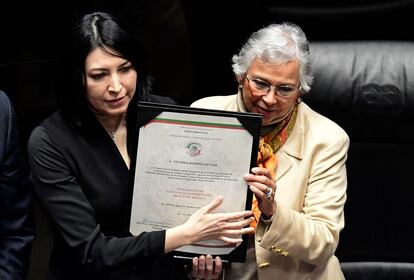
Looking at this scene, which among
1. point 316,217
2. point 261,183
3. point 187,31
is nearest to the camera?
point 261,183

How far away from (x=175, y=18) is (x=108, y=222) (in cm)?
149

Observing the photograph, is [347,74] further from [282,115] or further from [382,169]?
[282,115]

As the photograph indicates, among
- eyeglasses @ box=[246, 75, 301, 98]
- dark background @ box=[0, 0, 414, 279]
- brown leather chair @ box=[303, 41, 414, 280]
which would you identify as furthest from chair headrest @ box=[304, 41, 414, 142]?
eyeglasses @ box=[246, 75, 301, 98]

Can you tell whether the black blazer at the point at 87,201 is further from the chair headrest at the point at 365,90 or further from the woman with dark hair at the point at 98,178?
the chair headrest at the point at 365,90

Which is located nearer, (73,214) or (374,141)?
(73,214)

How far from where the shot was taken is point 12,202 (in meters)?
2.26

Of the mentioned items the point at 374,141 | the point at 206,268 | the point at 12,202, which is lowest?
the point at 206,268

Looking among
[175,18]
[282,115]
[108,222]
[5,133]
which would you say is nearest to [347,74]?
[282,115]

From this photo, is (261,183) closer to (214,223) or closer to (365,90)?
(214,223)

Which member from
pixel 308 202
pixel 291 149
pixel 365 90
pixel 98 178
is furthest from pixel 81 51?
pixel 365 90

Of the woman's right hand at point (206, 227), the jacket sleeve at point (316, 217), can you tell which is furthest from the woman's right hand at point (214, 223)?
the jacket sleeve at point (316, 217)

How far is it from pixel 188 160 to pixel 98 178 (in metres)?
0.28

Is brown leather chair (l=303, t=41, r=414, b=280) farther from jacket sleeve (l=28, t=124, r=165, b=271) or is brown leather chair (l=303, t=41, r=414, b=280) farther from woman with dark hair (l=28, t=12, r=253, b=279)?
jacket sleeve (l=28, t=124, r=165, b=271)

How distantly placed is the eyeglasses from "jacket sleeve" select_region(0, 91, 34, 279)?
69 centimetres
